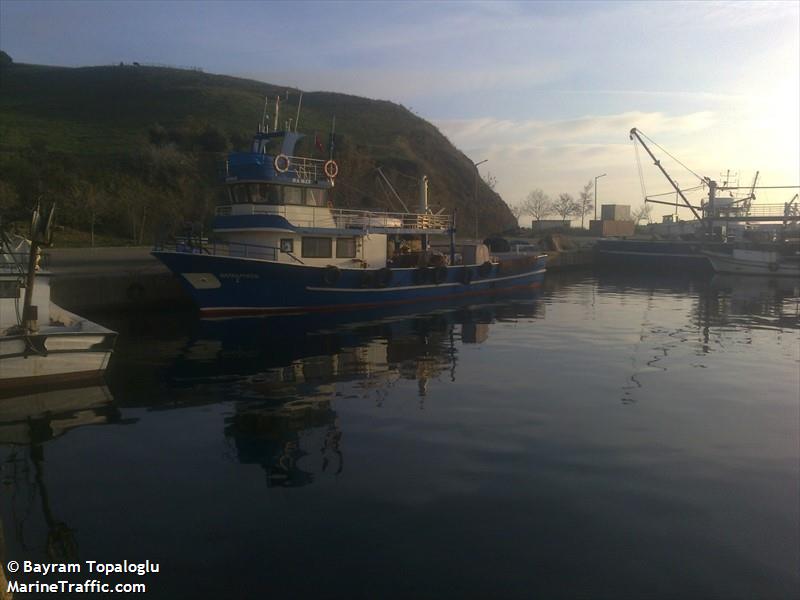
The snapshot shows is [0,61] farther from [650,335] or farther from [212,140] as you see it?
[650,335]

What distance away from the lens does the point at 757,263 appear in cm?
5569

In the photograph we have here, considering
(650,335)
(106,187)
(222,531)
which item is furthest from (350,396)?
(106,187)

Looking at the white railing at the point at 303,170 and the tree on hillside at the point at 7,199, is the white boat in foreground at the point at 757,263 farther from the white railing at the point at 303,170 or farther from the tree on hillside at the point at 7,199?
the tree on hillside at the point at 7,199

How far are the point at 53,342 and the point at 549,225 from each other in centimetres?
9393

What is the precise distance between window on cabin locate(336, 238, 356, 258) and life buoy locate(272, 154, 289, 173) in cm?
359

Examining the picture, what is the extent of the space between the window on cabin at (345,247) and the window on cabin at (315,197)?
5.58ft

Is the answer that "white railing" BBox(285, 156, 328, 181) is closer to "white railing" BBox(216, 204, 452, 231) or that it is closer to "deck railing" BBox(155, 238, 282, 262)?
"white railing" BBox(216, 204, 452, 231)

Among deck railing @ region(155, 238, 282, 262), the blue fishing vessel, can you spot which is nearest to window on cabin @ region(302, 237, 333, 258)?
the blue fishing vessel

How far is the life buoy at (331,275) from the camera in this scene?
2528cm

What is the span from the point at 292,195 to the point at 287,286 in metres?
3.89

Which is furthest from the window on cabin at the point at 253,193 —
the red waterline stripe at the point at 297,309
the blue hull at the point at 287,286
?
the red waterline stripe at the point at 297,309

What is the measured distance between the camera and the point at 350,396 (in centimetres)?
1282

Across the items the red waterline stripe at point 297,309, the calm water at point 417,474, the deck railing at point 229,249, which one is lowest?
the calm water at point 417,474

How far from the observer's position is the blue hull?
23188 millimetres
